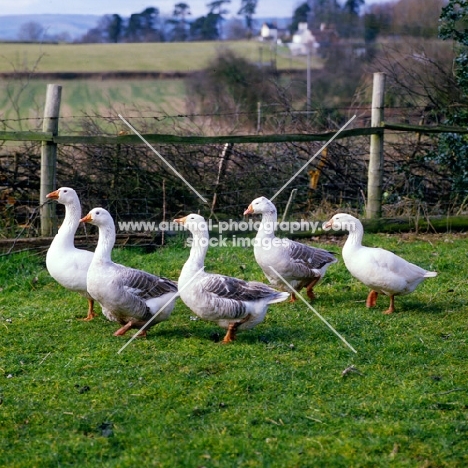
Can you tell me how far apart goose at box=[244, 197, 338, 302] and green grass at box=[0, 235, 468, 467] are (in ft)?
1.04

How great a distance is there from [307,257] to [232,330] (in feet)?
5.14

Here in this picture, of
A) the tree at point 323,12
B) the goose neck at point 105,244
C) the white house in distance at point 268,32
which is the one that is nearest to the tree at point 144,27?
the white house in distance at point 268,32

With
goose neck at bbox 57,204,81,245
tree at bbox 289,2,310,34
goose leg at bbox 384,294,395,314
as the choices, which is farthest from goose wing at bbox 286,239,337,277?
tree at bbox 289,2,310,34

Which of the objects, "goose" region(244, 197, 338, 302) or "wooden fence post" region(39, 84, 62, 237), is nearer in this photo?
"goose" region(244, 197, 338, 302)

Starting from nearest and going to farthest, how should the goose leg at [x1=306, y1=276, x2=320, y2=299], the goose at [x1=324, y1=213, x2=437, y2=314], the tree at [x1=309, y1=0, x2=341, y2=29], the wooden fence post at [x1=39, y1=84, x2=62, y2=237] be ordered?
the goose at [x1=324, y1=213, x2=437, y2=314]
the goose leg at [x1=306, y1=276, x2=320, y2=299]
the wooden fence post at [x1=39, y1=84, x2=62, y2=237]
the tree at [x1=309, y1=0, x2=341, y2=29]

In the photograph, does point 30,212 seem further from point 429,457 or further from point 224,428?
point 429,457

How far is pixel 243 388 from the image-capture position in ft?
18.6

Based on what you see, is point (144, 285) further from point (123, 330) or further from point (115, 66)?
point (115, 66)

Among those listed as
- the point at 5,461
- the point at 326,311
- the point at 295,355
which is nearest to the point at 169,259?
the point at 326,311

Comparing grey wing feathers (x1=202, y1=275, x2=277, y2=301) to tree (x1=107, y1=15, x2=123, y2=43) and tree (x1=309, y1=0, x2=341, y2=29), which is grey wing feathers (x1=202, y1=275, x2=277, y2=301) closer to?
tree (x1=309, y1=0, x2=341, y2=29)

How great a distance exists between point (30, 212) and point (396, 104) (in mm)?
7755

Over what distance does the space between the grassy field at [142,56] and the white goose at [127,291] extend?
9.15 metres

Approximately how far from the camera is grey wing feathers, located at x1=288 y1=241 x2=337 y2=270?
794cm

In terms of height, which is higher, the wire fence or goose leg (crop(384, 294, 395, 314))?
the wire fence
